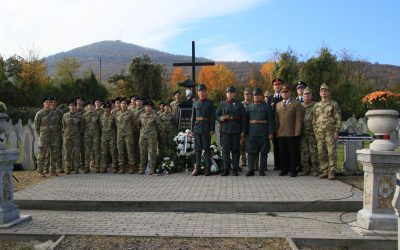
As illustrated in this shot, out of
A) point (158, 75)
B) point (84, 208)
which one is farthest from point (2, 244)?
point (158, 75)

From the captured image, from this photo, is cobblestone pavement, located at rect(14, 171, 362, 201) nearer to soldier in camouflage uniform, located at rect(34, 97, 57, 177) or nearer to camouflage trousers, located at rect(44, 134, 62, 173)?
camouflage trousers, located at rect(44, 134, 62, 173)

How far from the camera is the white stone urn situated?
5934 millimetres

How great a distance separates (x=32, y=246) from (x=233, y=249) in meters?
2.59

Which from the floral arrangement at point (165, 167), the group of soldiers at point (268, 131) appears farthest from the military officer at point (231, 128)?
the floral arrangement at point (165, 167)

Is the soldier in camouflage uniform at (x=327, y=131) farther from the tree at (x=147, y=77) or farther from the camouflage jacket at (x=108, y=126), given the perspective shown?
the tree at (x=147, y=77)

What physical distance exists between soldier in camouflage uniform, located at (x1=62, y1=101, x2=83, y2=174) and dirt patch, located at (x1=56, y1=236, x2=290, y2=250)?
5.79 metres

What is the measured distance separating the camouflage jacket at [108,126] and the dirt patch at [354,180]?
18.8 feet

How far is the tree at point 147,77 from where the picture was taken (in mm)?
40875

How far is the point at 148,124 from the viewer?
36.3 ft

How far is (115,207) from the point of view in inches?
297

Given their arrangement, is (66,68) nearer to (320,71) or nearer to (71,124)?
(320,71)

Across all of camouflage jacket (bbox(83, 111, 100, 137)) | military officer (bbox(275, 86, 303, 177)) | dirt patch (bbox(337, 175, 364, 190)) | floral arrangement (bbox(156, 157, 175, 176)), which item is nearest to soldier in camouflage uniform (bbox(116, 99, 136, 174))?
camouflage jacket (bbox(83, 111, 100, 137))

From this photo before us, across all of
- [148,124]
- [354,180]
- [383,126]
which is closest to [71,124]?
[148,124]

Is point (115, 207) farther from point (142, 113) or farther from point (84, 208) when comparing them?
point (142, 113)
